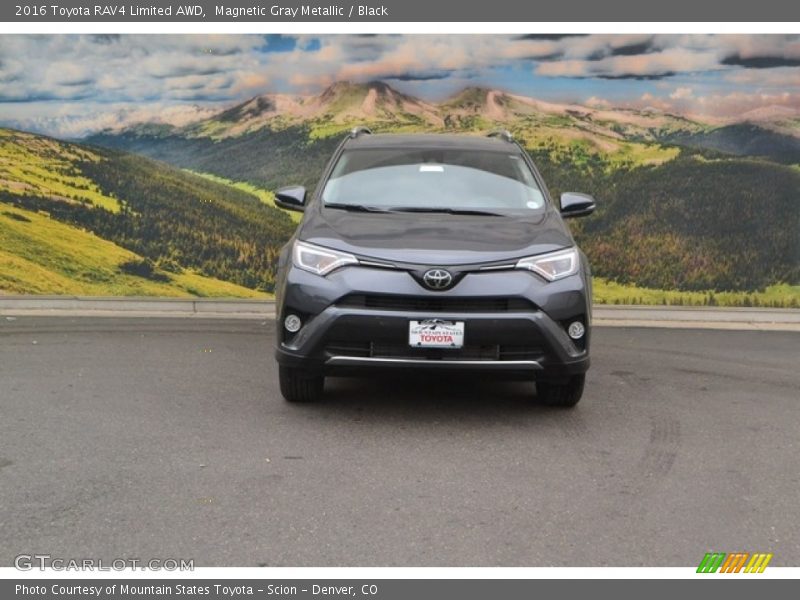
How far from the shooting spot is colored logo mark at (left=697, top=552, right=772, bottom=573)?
3711 mm

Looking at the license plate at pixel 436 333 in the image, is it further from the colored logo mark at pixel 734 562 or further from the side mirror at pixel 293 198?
the colored logo mark at pixel 734 562

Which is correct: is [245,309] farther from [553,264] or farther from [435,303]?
[553,264]

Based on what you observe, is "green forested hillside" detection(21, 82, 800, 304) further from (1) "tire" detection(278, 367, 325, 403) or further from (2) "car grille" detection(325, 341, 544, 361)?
(2) "car grille" detection(325, 341, 544, 361)

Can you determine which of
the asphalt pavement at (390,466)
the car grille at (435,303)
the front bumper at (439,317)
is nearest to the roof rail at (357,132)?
the asphalt pavement at (390,466)

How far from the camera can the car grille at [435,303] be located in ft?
17.4

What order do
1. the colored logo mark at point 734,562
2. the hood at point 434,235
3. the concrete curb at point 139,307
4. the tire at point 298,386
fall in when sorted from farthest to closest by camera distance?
the concrete curb at point 139,307, the tire at point 298,386, the hood at point 434,235, the colored logo mark at point 734,562

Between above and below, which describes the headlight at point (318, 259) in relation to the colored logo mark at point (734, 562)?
→ above

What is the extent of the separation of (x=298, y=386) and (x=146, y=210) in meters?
4.94

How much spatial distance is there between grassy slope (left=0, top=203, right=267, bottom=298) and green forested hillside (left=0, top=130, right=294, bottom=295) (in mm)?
62

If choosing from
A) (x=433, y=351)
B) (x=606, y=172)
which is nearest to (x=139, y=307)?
(x=606, y=172)

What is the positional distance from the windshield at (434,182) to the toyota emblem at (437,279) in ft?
3.37

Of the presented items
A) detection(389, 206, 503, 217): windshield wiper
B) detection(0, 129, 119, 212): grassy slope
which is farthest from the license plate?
detection(0, 129, 119, 212): grassy slope

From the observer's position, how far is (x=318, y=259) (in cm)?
550

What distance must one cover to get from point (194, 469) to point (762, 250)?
735 cm
